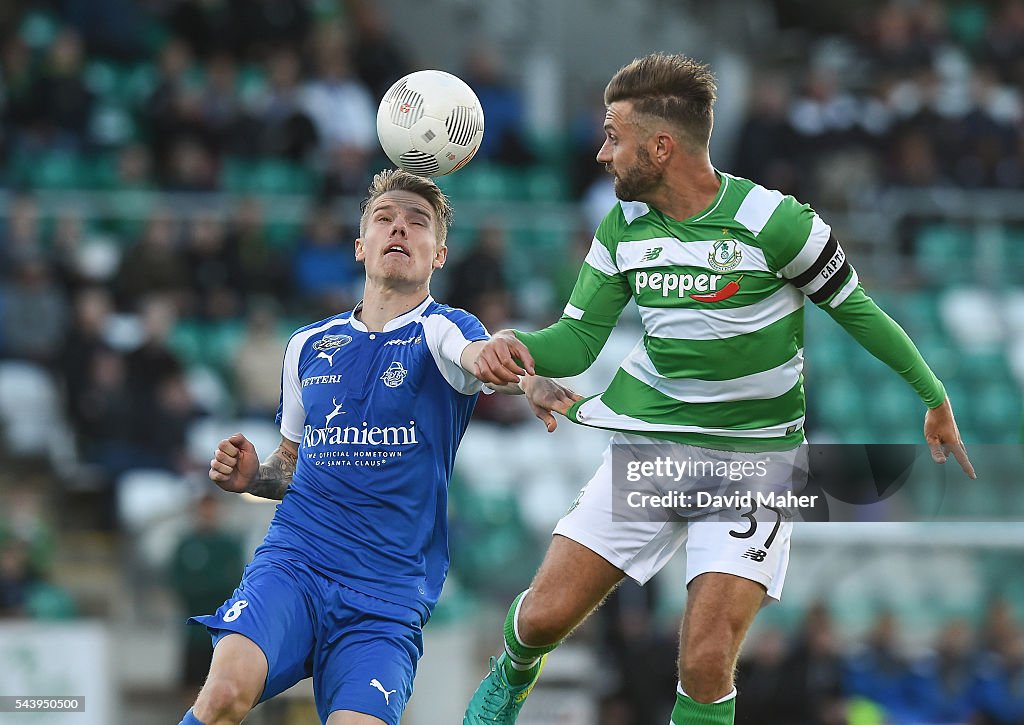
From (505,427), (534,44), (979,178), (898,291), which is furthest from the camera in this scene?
(534,44)

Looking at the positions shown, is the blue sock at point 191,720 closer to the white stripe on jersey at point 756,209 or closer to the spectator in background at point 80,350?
the white stripe on jersey at point 756,209

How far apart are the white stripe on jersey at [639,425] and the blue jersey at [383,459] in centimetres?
46

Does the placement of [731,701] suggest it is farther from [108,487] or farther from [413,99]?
[108,487]

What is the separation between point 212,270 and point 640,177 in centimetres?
779

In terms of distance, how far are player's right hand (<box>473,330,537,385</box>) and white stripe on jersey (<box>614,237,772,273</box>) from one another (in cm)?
60

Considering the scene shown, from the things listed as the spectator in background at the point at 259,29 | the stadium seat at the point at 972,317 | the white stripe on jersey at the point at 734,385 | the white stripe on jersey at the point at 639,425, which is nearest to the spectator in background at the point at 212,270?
the spectator in background at the point at 259,29

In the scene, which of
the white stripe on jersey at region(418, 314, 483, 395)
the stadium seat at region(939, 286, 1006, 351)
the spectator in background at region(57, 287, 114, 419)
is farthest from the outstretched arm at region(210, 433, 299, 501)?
the stadium seat at region(939, 286, 1006, 351)

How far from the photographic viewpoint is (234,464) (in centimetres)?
587

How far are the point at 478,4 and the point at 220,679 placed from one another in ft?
47.6

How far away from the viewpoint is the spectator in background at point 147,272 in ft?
41.4

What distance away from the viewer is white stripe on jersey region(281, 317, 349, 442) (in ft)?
20.2

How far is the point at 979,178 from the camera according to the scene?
15.6 m

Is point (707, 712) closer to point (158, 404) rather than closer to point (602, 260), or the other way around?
point (602, 260)

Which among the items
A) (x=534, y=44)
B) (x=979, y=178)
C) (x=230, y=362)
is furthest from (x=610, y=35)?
(x=230, y=362)
